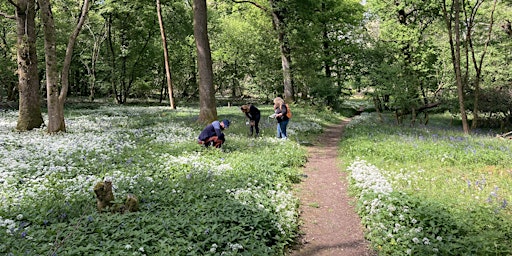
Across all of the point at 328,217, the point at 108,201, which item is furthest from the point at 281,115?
the point at 108,201

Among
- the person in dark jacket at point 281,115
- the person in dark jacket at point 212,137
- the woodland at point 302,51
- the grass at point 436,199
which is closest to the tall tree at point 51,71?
the woodland at point 302,51

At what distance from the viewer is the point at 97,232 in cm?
516

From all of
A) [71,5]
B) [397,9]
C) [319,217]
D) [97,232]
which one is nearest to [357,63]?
[397,9]

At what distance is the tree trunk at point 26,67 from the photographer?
1397cm

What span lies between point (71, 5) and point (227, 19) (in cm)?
1823

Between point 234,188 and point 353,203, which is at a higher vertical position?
point 234,188

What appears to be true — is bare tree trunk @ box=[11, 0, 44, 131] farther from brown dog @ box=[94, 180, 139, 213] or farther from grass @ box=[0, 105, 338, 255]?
brown dog @ box=[94, 180, 139, 213]

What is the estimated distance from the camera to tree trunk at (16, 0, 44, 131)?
45.8 feet

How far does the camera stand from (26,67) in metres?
14.1

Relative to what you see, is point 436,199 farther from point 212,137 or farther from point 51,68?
point 51,68

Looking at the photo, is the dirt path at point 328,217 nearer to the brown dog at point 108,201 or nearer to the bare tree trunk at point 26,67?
the brown dog at point 108,201

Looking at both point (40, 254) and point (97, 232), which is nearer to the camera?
point (40, 254)

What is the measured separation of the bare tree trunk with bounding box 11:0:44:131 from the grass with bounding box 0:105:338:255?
2.23m

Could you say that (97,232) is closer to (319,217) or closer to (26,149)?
(319,217)
